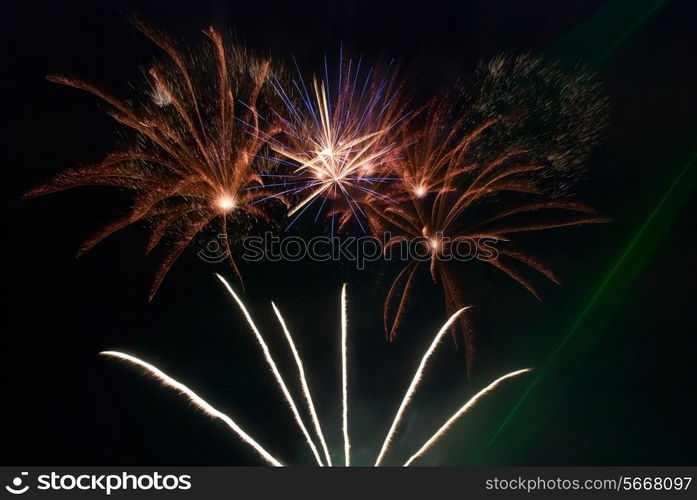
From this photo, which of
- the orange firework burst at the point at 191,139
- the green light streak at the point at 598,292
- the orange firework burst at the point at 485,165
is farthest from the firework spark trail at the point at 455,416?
the orange firework burst at the point at 191,139

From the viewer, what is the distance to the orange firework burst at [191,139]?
510cm

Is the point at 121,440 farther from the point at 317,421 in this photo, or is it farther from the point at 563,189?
the point at 563,189

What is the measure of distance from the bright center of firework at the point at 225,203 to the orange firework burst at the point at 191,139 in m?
0.01

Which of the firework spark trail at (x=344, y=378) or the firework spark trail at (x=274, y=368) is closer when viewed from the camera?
the firework spark trail at (x=274, y=368)

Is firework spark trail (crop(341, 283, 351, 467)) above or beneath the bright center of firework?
beneath

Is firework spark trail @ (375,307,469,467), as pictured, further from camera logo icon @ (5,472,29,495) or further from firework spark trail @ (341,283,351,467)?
camera logo icon @ (5,472,29,495)

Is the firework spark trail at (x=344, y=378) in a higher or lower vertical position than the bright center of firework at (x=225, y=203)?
lower

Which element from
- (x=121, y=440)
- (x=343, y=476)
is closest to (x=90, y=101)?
(x=121, y=440)

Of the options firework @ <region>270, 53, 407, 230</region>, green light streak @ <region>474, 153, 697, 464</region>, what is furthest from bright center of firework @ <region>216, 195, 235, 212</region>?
green light streak @ <region>474, 153, 697, 464</region>

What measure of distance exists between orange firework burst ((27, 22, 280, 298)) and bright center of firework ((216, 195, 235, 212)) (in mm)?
11

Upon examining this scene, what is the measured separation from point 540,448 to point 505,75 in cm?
521

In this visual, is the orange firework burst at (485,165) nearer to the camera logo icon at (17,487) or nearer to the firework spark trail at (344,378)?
the firework spark trail at (344,378)

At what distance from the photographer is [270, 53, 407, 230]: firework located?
523cm

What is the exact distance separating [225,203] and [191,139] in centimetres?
81
